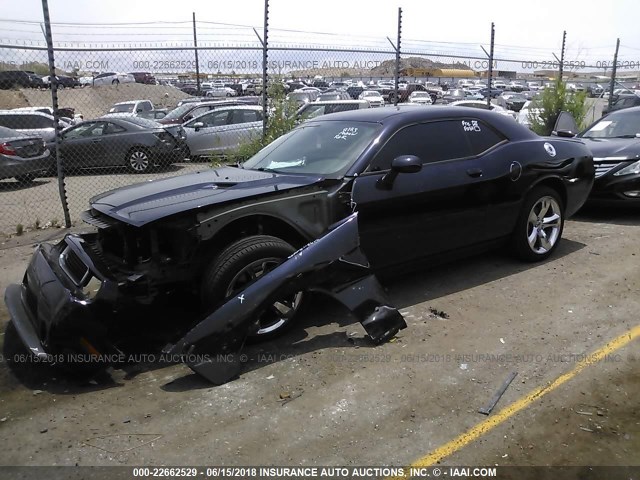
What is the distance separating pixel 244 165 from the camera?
547cm

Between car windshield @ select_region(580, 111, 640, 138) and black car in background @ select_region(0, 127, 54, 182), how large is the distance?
10.5 metres

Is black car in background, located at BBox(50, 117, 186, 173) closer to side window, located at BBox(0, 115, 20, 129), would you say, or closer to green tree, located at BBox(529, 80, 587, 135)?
Answer: side window, located at BBox(0, 115, 20, 129)

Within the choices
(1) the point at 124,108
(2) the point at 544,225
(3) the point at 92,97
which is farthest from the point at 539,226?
(3) the point at 92,97

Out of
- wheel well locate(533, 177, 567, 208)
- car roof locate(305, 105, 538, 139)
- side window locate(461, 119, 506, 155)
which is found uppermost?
car roof locate(305, 105, 538, 139)

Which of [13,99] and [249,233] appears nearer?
[249,233]

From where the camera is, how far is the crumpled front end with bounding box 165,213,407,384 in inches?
146

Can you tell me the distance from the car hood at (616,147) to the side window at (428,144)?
335cm

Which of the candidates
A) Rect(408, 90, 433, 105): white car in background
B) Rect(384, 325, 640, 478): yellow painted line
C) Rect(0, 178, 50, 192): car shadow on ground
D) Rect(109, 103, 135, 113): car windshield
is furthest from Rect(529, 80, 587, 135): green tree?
Rect(408, 90, 433, 105): white car in background

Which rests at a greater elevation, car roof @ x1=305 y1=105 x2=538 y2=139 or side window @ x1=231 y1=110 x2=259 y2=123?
car roof @ x1=305 y1=105 x2=538 y2=139

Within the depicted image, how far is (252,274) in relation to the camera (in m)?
4.12

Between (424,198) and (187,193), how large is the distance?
197 centimetres

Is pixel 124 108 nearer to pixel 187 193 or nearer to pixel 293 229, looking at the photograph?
pixel 187 193

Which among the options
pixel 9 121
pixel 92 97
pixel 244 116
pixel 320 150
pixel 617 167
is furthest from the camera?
pixel 92 97

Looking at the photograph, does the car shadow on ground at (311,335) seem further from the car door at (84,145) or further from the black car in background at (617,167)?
the car door at (84,145)
